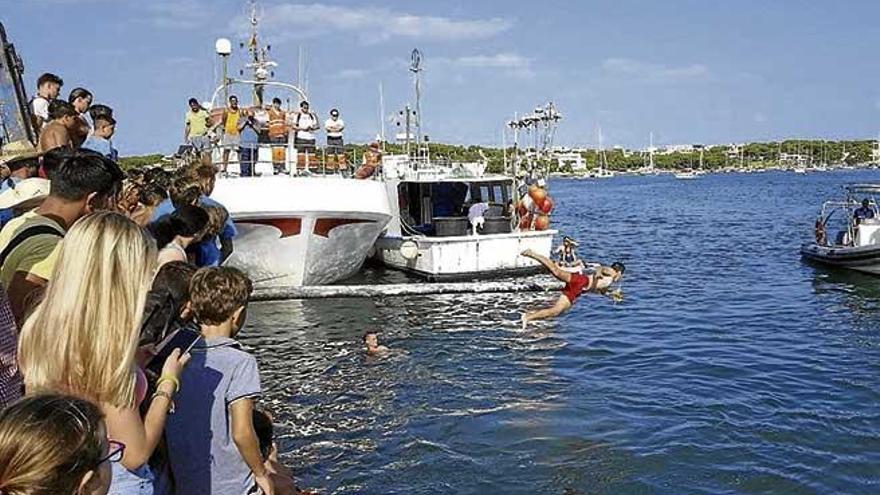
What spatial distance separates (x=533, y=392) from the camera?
11.3m

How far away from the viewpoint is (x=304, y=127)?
63.8ft

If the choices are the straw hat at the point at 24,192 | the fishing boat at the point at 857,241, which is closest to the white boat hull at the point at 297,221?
the straw hat at the point at 24,192

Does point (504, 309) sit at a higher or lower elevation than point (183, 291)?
lower

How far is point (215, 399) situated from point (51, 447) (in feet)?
5.94

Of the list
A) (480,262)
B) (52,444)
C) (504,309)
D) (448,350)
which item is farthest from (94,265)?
(480,262)

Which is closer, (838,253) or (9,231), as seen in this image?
(9,231)

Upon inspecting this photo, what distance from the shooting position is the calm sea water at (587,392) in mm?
8375

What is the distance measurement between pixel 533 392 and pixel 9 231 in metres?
8.11

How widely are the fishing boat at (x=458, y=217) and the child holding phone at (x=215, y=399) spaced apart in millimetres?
17354

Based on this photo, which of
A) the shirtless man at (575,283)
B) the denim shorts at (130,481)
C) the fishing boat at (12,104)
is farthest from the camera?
the shirtless man at (575,283)

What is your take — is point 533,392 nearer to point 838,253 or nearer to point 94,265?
point 94,265

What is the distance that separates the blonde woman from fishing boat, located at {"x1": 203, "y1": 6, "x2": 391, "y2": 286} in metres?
14.7

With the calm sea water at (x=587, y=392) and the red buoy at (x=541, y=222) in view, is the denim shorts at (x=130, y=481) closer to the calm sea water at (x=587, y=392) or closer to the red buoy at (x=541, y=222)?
the calm sea water at (x=587, y=392)

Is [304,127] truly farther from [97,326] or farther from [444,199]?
[97,326]
